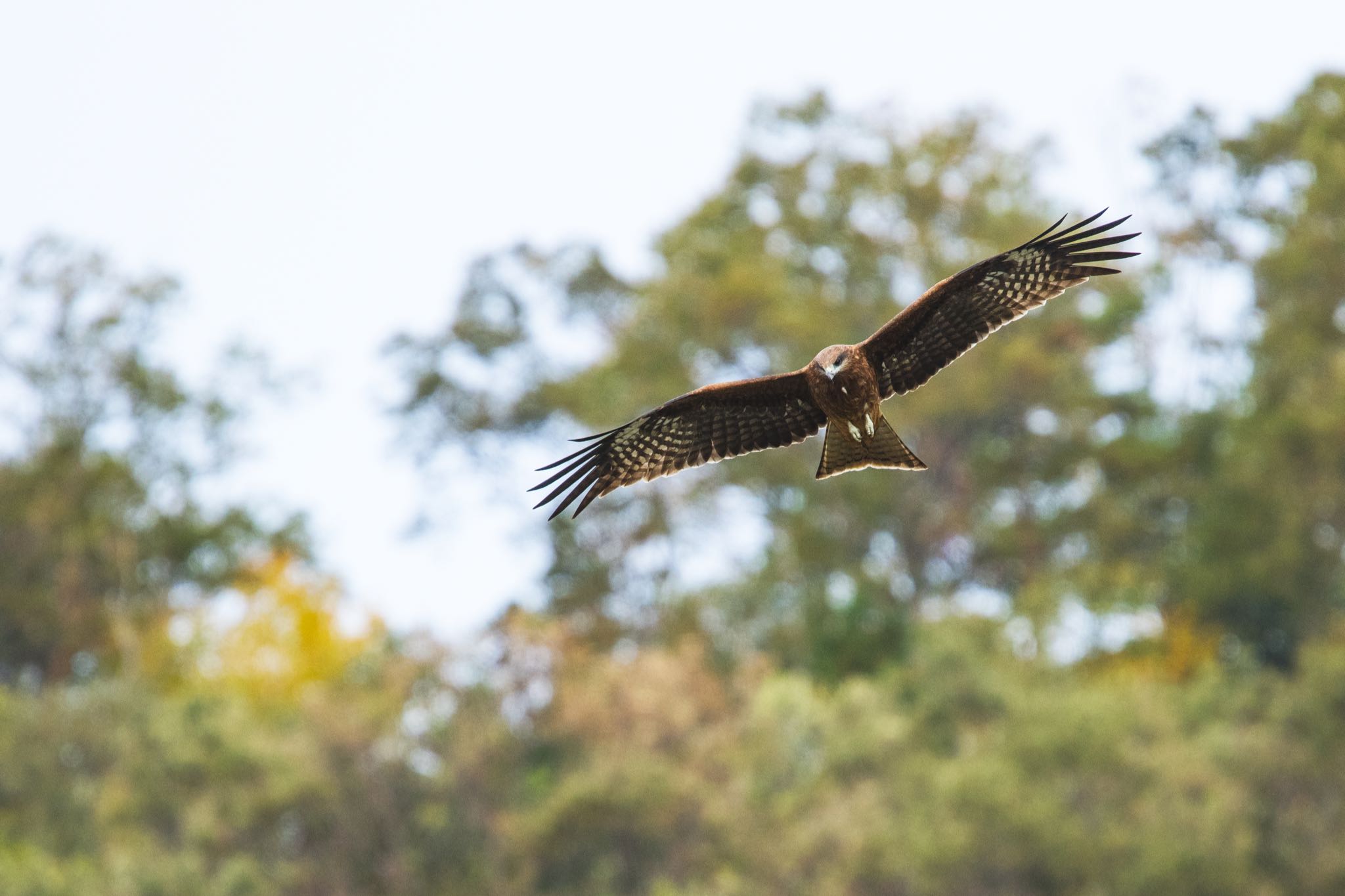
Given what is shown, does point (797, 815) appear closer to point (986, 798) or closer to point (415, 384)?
point (986, 798)

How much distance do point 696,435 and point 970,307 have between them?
1578mm

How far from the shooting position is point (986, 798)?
2395 centimetres

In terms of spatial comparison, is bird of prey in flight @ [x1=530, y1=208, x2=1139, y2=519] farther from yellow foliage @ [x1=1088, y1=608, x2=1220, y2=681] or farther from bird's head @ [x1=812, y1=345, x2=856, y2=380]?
yellow foliage @ [x1=1088, y1=608, x2=1220, y2=681]

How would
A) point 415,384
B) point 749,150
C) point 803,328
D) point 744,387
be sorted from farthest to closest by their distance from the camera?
point 749,150 → point 415,384 → point 803,328 → point 744,387

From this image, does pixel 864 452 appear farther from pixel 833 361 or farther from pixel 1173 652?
pixel 1173 652

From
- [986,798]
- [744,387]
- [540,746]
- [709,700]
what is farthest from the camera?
[709,700]

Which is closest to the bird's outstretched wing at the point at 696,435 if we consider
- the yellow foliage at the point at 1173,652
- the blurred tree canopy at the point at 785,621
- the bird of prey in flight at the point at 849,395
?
the bird of prey in flight at the point at 849,395

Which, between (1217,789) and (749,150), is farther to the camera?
(749,150)

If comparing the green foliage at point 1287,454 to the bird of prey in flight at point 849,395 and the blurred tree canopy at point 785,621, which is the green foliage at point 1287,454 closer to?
the blurred tree canopy at point 785,621

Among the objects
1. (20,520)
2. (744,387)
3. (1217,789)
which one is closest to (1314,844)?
(1217,789)

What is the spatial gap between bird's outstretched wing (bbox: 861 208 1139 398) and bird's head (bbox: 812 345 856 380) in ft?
0.64

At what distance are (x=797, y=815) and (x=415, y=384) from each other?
51.8 ft

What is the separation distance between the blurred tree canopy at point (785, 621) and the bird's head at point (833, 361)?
14.7 metres

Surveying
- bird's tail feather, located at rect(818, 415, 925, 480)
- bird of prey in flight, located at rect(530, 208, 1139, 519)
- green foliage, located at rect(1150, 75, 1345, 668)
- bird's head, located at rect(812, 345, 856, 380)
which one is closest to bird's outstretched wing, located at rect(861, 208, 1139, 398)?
bird of prey in flight, located at rect(530, 208, 1139, 519)
